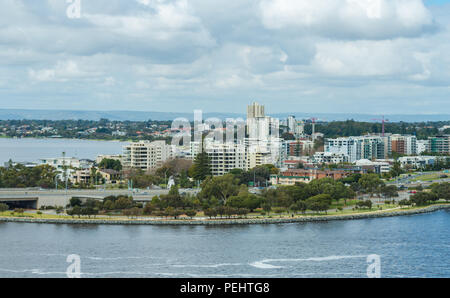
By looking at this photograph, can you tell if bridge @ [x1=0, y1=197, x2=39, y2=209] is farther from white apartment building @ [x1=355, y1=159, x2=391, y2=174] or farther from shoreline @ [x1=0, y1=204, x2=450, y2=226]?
white apartment building @ [x1=355, y1=159, x2=391, y2=174]

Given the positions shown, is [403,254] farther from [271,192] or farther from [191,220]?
[271,192]

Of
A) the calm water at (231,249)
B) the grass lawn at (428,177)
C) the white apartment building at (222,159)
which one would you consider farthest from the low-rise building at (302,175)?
the calm water at (231,249)

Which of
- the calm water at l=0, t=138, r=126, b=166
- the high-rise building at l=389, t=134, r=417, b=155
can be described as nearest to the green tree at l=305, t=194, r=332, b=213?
the calm water at l=0, t=138, r=126, b=166

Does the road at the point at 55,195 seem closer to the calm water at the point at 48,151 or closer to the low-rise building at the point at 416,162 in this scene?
the calm water at the point at 48,151

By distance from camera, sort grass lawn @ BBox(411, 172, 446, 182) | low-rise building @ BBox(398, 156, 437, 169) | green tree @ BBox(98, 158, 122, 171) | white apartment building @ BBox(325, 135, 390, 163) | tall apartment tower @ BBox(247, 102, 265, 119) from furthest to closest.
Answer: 1. tall apartment tower @ BBox(247, 102, 265, 119)
2. white apartment building @ BBox(325, 135, 390, 163)
3. low-rise building @ BBox(398, 156, 437, 169)
4. green tree @ BBox(98, 158, 122, 171)
5. grass lawn @ BBox(411, 172, 446, 182)

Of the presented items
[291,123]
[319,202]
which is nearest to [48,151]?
[291,123]
